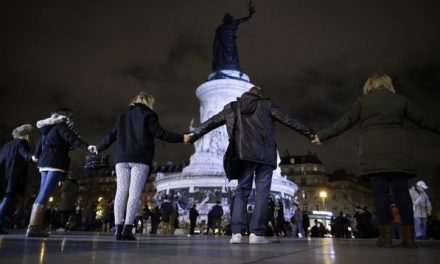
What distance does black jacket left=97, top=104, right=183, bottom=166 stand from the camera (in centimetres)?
674

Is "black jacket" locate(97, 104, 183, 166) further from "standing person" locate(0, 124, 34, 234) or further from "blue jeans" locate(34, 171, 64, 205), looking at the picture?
"standing person" locate(0, 124, 34, 234)

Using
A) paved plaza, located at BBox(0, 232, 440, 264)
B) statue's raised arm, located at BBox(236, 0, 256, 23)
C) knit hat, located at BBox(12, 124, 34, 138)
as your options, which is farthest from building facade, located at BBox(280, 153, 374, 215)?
paved plaza, located at BBox(0, 232, 440, 264)

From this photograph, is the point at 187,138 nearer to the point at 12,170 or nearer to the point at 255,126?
the point at 255,126

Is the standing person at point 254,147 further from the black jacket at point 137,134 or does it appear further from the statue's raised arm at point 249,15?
the statue's raised arm at point 249,15

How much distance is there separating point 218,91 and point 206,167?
6.71 metres

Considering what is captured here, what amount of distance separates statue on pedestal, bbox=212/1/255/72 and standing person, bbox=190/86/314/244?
31.6 metres

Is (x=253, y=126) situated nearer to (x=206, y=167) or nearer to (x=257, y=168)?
(x=257, y=168)

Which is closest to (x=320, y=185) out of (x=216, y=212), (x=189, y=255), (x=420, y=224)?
(x=216, y=212)

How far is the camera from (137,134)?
685 cm

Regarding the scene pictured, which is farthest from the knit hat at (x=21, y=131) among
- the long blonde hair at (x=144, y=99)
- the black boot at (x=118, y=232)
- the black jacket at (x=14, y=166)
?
the black boot at (x=118, y=232)

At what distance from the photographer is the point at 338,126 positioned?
6.25 m

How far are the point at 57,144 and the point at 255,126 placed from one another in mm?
3857

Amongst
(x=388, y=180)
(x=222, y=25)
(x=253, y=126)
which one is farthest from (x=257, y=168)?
(x=222, y=25)

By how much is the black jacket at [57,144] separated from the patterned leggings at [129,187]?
128 cm
